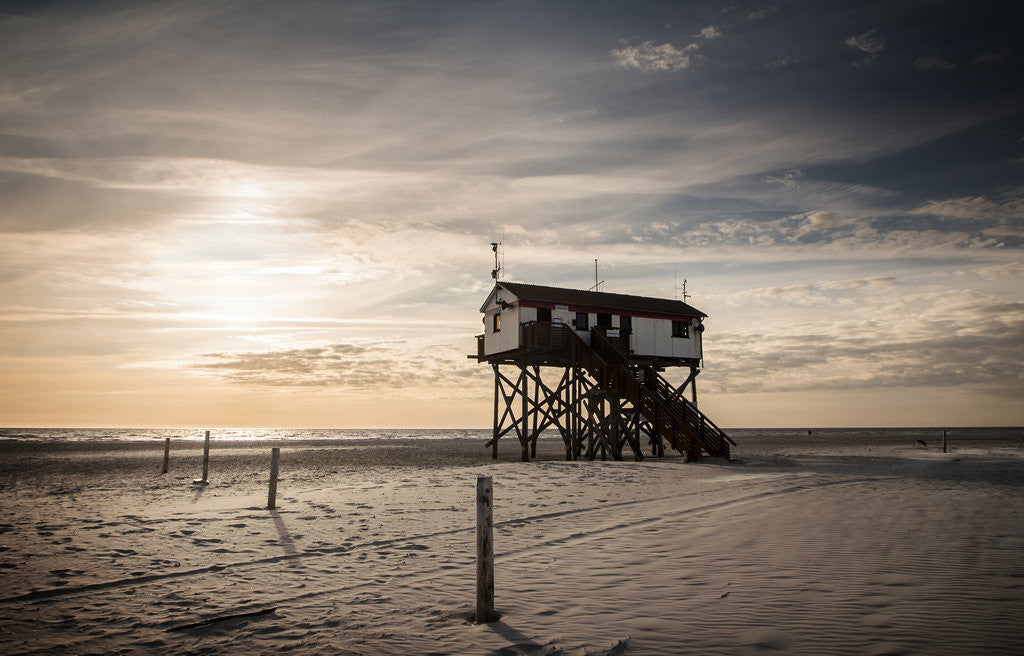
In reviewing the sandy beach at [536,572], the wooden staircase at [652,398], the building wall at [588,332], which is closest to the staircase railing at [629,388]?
the wooden staircase at [652,398]

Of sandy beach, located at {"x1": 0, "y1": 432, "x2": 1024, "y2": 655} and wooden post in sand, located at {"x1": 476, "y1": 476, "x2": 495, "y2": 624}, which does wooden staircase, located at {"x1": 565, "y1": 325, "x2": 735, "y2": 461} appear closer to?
sandy beach, located at {"x1": 0, "y1": 432, "x2": 1024, "y2": 655}

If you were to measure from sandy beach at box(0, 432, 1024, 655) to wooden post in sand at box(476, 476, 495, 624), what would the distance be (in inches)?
9.4

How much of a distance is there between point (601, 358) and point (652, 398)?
3554 millimetres

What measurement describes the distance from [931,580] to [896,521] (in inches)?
169

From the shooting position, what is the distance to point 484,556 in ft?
21.6

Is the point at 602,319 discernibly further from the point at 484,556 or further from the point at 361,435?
the point at 361,435

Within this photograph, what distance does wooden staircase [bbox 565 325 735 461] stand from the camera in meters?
24.8

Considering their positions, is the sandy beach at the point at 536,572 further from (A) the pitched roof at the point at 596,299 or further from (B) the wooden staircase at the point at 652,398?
(A) the pitched roof at the point at 596,299

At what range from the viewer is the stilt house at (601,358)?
2630 cm

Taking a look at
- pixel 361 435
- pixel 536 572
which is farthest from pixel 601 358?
pixel 361 435

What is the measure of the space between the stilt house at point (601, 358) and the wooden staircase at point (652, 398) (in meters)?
0.04

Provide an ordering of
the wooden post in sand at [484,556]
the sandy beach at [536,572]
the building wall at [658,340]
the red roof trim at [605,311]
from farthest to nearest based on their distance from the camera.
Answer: the building wall at [658,340] < the red roof trim at [605,311] < the wooden post in sand at [484,556] < the sandy beach at [536,572]

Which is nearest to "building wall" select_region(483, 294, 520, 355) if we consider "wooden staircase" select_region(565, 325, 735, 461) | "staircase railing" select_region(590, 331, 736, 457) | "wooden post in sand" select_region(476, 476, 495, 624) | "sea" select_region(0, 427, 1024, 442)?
"wooden staircase" select_region(565, 325, 735, 461)

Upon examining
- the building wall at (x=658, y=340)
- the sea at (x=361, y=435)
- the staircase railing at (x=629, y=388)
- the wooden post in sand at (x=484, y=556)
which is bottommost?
the sea at (x=361, y=435)
